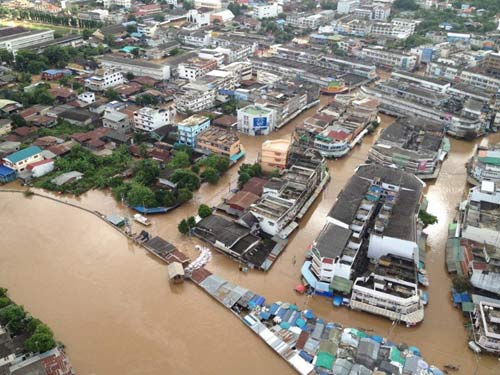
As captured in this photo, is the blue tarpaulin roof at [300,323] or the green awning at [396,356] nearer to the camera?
the green awning at [396,356]

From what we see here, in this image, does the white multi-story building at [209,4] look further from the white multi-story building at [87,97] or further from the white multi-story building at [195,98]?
the white multi-story building at [87,97]

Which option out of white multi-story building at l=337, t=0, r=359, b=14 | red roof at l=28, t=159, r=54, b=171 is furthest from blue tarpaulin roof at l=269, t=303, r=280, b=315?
white multi-story building at l=337, t=0, r=359, b=14

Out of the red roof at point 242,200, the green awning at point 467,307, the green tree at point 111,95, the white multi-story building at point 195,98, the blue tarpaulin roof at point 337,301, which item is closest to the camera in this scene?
the green awning at point 467,307

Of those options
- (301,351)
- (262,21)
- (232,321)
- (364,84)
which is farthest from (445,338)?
(262,21)

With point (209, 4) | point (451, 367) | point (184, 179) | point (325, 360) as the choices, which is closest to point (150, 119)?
point (184, 179)

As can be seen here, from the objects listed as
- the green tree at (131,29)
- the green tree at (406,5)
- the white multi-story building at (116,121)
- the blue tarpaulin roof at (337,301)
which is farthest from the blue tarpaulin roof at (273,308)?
the green tree at (406,5)

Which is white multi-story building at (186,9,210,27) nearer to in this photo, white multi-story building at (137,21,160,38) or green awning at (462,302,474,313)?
white multi-story building at (137,21,160,38)

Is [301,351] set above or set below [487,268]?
below

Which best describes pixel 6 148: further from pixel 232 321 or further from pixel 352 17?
pixel 352 17
